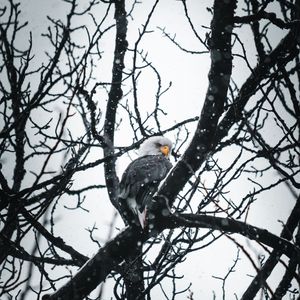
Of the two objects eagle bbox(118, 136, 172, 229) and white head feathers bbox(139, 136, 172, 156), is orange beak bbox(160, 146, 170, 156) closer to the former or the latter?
white head feathers bbox(139, 136, 172, 156)

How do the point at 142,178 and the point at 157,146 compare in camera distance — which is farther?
the point at 157,146

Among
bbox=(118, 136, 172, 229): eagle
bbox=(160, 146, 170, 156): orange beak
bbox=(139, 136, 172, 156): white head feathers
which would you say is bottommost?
bbox=(118, 136, 172, 229): eagle

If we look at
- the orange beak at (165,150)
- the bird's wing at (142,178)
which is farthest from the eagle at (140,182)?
the orange beak at (165,150)

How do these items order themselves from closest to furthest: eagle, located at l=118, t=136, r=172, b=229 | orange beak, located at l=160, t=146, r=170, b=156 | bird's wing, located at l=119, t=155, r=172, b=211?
eagle, located at l=118, t=136, r=172, b=229, bird's wing, located at l=119, t=155, r=172, b=211, orange beak, located at l=160, t=146, r=170, b=156

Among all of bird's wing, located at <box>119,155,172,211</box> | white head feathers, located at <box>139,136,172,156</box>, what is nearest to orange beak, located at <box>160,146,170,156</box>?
white head feathers, located at <box>139,136,172,156</box>

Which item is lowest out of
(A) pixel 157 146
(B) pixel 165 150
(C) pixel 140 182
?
A: (C) pixel 140 182

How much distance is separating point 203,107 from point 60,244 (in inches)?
85.5

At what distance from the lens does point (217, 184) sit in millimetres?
3205

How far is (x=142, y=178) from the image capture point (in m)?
3.99

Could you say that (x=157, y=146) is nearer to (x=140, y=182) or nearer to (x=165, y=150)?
(x=165, y=150)

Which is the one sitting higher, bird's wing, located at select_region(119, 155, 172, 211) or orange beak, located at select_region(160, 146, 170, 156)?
orange beak, located at select_region(160, 146, 170, 156)

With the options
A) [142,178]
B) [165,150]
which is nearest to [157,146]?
[165,150]

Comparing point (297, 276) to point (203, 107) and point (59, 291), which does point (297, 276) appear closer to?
point (203, 107)

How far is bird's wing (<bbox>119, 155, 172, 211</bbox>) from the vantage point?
377 cm
